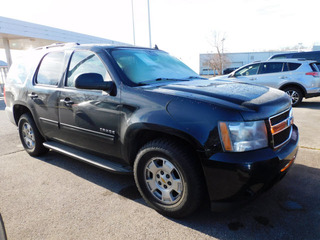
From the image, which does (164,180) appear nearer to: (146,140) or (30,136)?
(146,140)

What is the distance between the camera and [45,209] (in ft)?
8.69

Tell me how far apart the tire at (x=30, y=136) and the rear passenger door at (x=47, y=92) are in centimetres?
27

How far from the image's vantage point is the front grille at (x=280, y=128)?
2184 mm

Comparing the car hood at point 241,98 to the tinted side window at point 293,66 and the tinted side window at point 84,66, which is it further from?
the tinted side window at point 293,66

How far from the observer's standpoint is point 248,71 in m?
9.49

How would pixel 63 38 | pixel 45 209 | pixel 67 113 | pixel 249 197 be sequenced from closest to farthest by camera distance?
pixel 249 197
pixel 45 209
pixel 67 113
pixel 63 38

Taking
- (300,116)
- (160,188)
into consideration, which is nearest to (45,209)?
(160,188)

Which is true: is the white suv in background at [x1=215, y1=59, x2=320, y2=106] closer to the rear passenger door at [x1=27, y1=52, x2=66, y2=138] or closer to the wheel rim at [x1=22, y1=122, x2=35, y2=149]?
the rear passenger door at [x1=27, y1=52, x2=66, y2=138]

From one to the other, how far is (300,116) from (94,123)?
21.2ft

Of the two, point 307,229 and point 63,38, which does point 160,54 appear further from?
point 63,38

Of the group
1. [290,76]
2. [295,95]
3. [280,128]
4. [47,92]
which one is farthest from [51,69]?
[295,95]

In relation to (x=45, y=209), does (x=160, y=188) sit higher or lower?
higher

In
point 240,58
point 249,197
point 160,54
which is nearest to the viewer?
point 249,197

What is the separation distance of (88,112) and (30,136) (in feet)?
6.52
